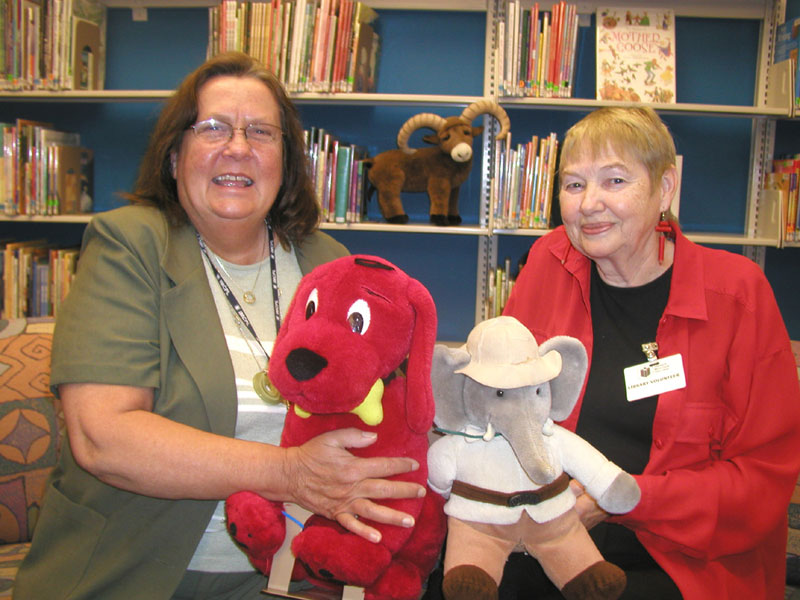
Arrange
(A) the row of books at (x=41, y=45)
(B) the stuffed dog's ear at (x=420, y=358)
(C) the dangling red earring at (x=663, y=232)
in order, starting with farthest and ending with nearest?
(A) the row of books at (x=41, y=45), (C) the dangling red earring at (x=663, y=232), (B) the stuffed dog's ear at (x=420, y=358)

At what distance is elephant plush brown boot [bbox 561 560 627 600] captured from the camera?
913mm

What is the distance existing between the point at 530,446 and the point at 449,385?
0.17m

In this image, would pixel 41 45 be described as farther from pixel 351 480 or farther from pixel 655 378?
pixel 655 378

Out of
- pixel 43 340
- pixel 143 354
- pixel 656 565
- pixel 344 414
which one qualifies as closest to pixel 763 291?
pixel 656 565

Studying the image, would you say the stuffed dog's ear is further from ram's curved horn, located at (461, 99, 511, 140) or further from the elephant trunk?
ram's curved horn, located at (461, 99, 511, 140)

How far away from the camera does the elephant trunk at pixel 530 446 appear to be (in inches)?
36.1

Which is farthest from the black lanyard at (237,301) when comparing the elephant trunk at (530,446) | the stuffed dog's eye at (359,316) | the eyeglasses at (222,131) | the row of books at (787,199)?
the row of books at (787,199)

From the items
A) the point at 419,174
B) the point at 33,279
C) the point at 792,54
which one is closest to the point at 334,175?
the point at 419,174

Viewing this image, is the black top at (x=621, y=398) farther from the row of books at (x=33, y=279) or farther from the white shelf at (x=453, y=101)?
the row of books at (x=33, y=279)

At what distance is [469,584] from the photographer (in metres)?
0.90

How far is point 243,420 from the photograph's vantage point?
1.16m

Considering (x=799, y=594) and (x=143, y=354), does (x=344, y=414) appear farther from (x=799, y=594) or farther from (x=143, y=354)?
(x=799, y=594)

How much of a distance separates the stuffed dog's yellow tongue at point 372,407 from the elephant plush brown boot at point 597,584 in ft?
1.36

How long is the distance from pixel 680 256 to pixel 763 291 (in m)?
0.18
